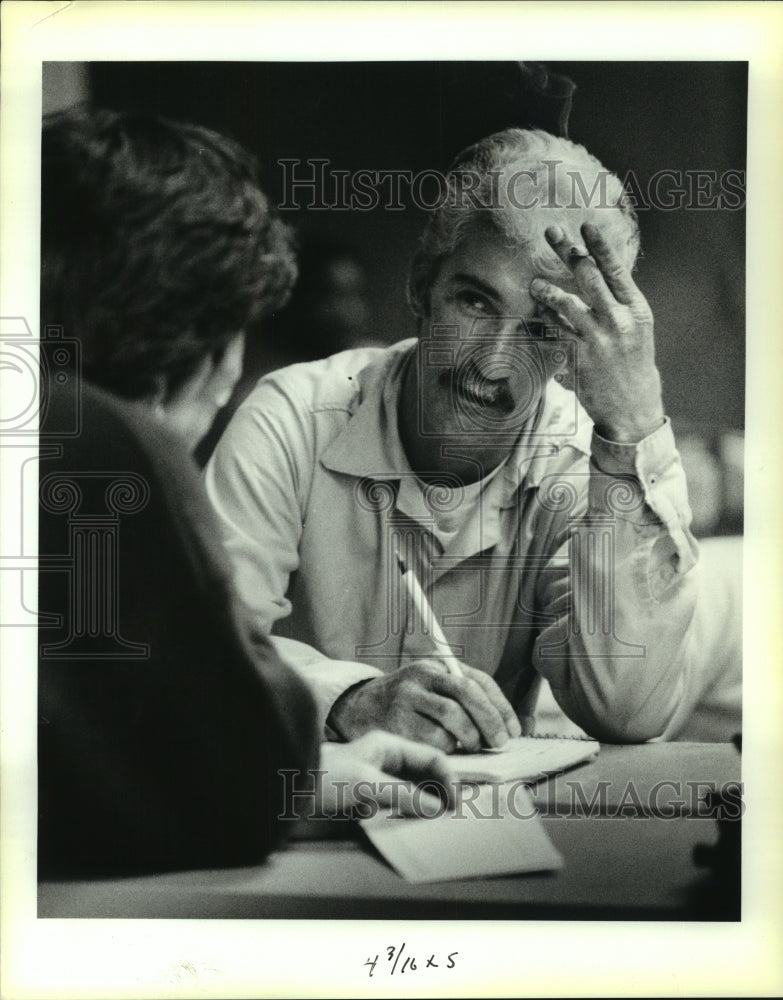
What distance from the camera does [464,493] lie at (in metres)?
2.10

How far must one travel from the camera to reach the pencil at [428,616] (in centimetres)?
207

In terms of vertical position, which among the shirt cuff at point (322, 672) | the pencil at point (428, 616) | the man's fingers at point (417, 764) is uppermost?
the pencil at point (428, 616)

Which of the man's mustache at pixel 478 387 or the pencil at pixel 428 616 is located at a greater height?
the man's mustache at pixel 478 387

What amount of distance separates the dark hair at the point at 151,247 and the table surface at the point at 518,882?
1.12 meters

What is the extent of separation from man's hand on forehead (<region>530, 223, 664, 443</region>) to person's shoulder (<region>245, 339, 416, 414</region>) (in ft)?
1.18

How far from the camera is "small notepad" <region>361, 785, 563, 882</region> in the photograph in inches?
80.6

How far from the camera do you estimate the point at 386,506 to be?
2092 millimetres

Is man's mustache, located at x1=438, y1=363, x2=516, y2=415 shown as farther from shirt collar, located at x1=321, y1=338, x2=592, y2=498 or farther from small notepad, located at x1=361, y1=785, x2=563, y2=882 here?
small notepad, located at x1=361, y1=785, x2=563, y2=882

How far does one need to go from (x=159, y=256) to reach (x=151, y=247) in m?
0.03

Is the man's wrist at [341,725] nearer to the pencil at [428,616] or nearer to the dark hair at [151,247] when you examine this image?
the pencil at [428,616]

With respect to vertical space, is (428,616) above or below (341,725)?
above

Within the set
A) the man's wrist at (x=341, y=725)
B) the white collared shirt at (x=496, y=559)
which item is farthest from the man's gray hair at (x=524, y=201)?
the man's wrist at (x=341, y=725)

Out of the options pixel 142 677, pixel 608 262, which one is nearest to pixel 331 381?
pixel 608 262

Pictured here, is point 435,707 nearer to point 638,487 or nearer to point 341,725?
point 341,725
